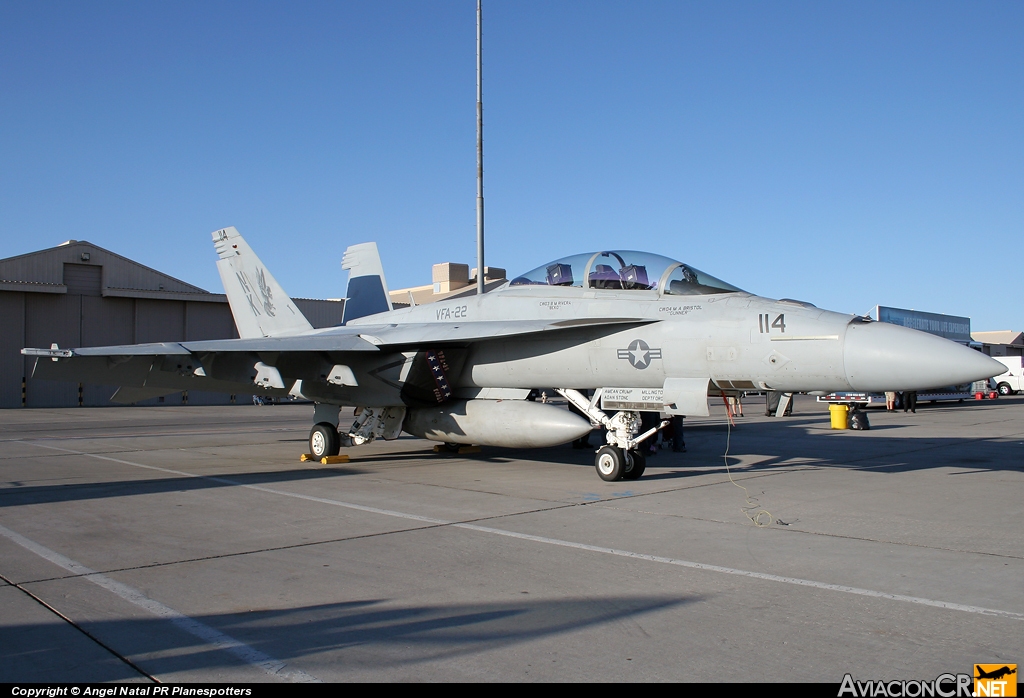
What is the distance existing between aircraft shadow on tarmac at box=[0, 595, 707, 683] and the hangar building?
97.0 ft

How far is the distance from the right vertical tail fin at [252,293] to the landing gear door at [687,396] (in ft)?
25.9

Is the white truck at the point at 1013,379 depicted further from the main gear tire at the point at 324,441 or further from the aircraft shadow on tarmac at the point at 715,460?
the main gear tire at the point at 324,441

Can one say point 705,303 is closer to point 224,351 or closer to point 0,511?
point 224,351

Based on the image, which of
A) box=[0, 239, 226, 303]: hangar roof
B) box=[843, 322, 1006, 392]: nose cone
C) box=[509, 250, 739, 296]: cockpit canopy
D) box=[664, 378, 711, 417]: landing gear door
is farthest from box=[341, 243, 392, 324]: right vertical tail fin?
box=[0, 239, 226, 303]: hangar roof

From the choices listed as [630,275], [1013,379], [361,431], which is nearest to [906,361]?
[630,275]

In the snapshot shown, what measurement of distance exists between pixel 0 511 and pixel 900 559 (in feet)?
27.1

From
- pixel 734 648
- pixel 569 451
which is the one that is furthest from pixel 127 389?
pixel 734 648

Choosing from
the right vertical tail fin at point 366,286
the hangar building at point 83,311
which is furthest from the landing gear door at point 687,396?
the hangar building at point 83,311

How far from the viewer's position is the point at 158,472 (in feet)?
34.9

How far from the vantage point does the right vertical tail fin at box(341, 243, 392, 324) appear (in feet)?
51.4

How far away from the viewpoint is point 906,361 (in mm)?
7203

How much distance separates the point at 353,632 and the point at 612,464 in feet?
19.6

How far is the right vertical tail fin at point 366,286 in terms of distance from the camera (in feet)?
51.4

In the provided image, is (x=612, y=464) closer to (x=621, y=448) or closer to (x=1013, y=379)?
(x=621, y=448)
